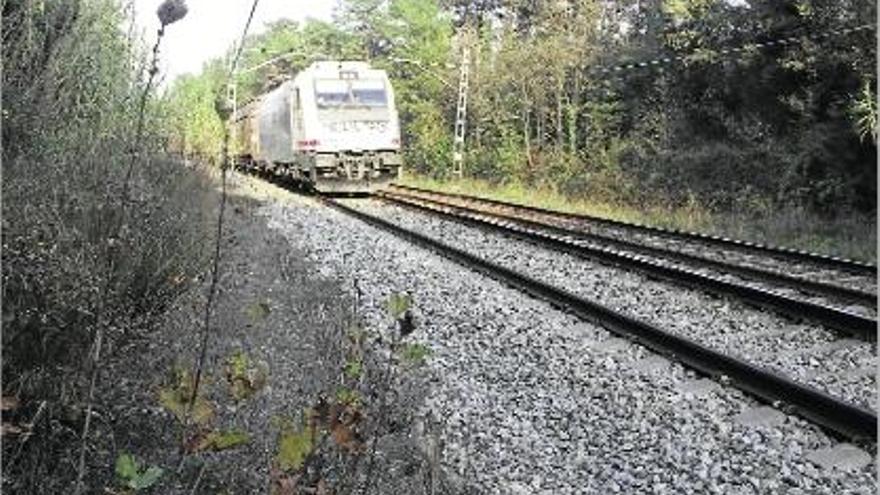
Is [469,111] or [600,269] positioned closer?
[600,269]

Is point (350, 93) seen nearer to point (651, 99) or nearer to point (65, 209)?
point (651, 99)

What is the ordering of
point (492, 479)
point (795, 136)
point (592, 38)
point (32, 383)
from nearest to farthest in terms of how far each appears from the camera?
point (32, 383), point (492, 479), point (795, 136), point (592, 38)

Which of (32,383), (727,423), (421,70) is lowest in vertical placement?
(727,423)

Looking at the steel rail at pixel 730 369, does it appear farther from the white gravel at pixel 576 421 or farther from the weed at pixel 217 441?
the weed at pixel 217 441

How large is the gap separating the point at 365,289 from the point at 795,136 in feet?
50.2

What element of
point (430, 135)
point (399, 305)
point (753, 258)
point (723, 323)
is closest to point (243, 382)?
point (399, 305)

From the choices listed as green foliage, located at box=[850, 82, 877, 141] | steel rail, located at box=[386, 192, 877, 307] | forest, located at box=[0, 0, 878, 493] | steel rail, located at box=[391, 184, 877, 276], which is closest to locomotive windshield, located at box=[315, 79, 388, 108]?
forest, located at box=[0, 0, 878, 493]

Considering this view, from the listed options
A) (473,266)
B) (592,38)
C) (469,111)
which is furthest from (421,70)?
(473,266)

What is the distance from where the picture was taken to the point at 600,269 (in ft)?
37.5

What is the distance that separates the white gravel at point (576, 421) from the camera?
16.3 ft

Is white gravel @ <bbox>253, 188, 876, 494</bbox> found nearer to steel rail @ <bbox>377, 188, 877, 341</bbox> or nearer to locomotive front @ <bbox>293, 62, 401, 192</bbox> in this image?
steel rail @ <bbox>377, 188, 877, 341</bbox>

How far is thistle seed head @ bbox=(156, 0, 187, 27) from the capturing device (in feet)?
5.46

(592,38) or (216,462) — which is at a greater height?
(592,38)

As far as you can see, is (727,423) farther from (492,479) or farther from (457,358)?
(457,358)
